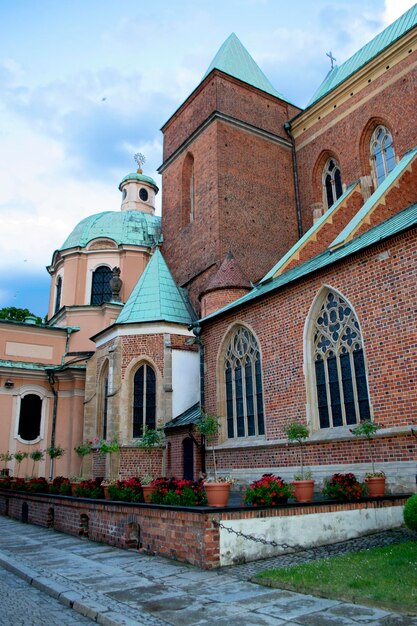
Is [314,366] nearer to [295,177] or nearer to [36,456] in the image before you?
[295,177]

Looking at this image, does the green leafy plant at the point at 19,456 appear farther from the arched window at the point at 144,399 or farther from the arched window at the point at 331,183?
the arched window at the point at 331,183

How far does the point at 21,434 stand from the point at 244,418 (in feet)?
46.9

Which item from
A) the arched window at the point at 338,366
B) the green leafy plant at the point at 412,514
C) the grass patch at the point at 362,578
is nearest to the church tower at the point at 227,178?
the arched window at the point at 338,366

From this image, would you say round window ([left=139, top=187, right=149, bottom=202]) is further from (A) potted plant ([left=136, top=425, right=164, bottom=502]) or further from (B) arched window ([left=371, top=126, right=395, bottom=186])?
(A) potted plant ([left=136, top=425, right=164, bottom=502])

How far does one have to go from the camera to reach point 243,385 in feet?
51.0

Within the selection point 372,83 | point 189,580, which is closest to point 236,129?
point 372,83

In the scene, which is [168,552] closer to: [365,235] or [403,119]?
[365,235]

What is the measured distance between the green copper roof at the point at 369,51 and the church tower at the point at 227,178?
255 centimetres

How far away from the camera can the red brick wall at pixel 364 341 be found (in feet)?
35.1

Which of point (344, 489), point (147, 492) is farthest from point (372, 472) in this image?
point (147, 492)

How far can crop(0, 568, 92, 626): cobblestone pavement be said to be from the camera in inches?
208

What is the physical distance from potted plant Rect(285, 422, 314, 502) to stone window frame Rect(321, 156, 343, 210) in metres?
13.7

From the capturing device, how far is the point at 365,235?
43.1 feet

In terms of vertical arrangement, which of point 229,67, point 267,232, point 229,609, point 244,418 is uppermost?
point 229,67
